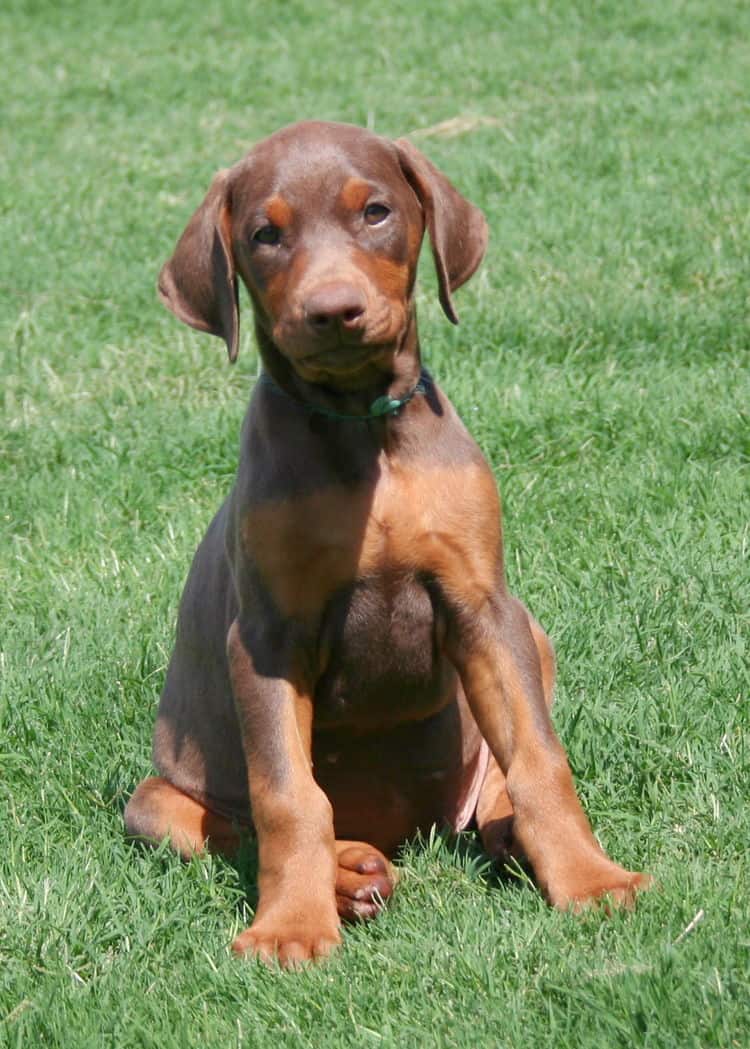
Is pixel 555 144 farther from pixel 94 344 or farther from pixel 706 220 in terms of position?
pixel 94 344

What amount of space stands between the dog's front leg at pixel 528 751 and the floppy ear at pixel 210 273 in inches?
36.2

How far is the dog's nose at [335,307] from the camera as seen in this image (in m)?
3.66

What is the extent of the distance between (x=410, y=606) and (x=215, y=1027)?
1.14 meters

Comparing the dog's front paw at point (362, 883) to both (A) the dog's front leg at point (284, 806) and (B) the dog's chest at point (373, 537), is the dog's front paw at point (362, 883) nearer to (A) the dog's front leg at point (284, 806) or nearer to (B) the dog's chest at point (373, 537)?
(A) the dog's front leg at point (284, 806)

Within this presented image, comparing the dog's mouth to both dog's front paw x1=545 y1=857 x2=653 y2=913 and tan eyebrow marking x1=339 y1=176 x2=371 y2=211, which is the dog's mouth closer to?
tan eyebrow marking x1=339 y1=176 x2=371 y2=211

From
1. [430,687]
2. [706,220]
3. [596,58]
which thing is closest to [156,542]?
[430,687]

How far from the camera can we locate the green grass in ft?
11.0

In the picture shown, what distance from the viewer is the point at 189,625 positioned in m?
4.56

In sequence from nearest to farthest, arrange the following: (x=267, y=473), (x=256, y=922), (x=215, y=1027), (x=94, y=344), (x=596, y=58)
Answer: (x=215, y=1027) < (x=256, y=922) < (x=267, y=473) < (x=94, y=344) < (x=596, y=58)

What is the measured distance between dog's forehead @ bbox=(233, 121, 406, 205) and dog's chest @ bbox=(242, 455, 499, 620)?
0.70m

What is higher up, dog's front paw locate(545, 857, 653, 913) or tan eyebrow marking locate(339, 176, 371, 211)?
tan eyebrow marking locate(339, 176, 371, 211)

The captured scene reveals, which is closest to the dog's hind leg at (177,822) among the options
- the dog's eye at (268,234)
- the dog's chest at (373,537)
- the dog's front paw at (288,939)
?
the dog's front paw at (288,939)

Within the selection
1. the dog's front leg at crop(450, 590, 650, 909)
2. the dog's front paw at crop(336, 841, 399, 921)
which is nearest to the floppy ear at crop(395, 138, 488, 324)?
the dog's front leg at crop(450, 590, 650, 909)

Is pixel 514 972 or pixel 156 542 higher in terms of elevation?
pixel 514 972
